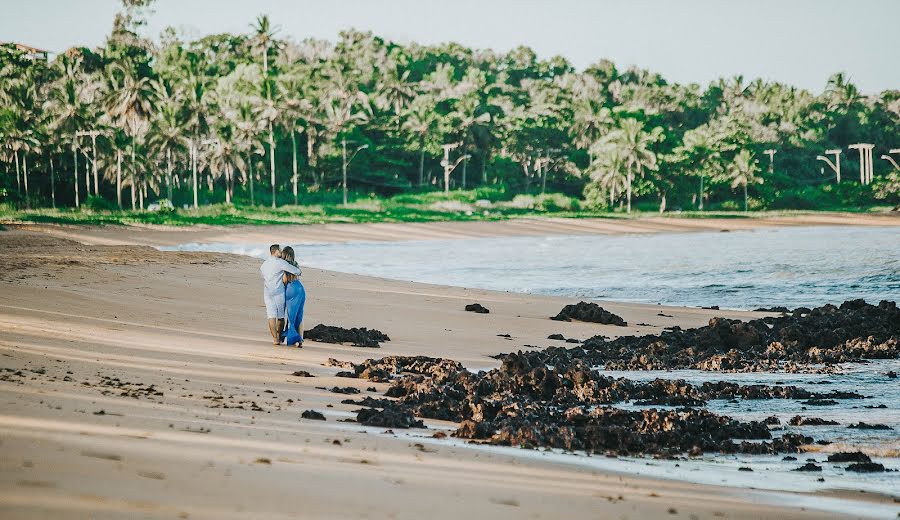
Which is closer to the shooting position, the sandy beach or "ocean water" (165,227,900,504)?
the sandy beach

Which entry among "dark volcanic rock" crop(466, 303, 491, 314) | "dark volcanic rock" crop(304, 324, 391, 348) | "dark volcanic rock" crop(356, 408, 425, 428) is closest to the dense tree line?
"dark volcanic rock" crop(466, 303, 491, 314)

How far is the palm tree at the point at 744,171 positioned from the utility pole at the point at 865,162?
36.5 feet

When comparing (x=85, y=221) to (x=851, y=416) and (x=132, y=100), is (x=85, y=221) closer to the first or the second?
(x=132, y=100)

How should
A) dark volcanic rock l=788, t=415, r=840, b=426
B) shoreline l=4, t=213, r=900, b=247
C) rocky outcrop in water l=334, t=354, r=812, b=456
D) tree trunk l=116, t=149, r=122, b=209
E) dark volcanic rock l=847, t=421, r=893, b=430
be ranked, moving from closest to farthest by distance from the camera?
rocky outcrop in water l=334, t=354, r=812, b=456
dark volcanic rock l=847, t=421, r=893, b=430
dark volcanic rock l=788, t=415, r=840, b=426
shoreline l=4, t=213, r=900, b=247
tree trunk l=116, t=149, r=122, b=209

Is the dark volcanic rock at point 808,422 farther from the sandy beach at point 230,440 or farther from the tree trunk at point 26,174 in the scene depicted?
the tree trunk at point 26,174

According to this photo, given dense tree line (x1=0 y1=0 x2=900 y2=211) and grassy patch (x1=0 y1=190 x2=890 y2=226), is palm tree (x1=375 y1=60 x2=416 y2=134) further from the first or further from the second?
grassy patch (x1=0 y1=190 x2=890 y2=226)

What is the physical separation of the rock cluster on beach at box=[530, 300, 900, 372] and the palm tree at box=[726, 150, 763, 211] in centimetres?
7738

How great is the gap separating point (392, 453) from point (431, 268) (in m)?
27.3

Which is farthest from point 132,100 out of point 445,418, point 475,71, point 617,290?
point 445,418

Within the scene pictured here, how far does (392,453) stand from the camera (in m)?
5.93

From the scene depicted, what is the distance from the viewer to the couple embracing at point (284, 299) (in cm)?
1208

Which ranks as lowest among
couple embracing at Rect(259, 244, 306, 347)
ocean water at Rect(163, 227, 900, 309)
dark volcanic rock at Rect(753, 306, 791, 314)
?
ocean water at Rect(163, 227, 900, 309)

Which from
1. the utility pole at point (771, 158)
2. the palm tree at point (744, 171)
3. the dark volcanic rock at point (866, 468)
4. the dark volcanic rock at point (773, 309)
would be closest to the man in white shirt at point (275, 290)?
the dark volcanic rock at point (866, 468)

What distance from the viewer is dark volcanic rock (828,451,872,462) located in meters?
6.98
